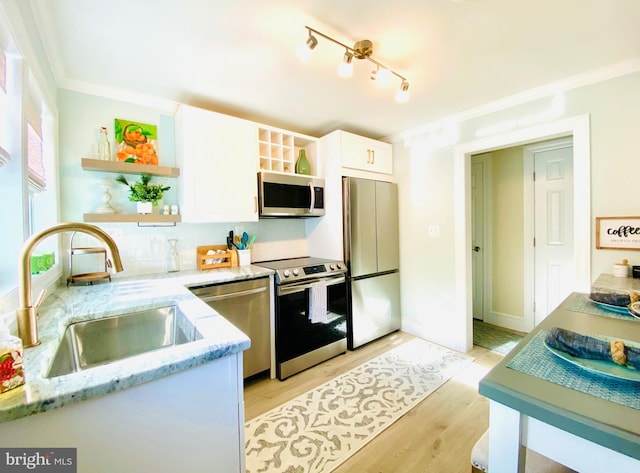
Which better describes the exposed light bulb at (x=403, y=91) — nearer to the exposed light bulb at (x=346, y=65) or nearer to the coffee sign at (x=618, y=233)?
the exposed light bulb at (x=346, y=65)

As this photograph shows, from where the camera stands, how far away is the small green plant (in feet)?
6.88

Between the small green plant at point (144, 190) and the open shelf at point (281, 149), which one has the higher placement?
the open shelf at point (281, 149)

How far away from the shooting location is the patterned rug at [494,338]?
276cm

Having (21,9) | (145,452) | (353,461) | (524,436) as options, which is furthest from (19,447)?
(21,9)

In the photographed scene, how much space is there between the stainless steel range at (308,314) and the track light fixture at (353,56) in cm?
148

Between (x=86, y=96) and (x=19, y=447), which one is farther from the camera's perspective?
(x=86, y=96)

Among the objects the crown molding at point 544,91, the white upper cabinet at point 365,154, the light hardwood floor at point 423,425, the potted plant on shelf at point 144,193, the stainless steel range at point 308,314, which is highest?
the crown molding at point 544,91

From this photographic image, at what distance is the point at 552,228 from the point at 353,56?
9.17ft

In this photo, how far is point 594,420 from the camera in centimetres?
53

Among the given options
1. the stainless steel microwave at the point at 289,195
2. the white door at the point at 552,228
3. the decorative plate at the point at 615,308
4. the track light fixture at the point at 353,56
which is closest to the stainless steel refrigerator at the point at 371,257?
the stainless steel microwave at the point at 289,195

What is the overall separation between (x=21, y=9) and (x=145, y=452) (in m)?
1.81

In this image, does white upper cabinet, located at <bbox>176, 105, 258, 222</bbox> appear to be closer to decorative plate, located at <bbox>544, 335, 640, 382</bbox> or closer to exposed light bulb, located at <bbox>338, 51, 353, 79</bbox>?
exposed light bulb, located at <bbox>338, 51, 353, 79</bbox>

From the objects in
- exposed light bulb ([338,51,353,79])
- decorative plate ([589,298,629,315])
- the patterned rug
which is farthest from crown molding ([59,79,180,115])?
the patterned rug

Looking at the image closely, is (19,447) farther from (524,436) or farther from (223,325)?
(524,436)
